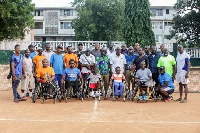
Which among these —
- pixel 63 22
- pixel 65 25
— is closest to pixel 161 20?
pixel 65 25

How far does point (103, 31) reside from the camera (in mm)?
34188

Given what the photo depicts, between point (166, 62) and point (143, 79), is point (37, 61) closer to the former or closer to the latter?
point (143, 79)

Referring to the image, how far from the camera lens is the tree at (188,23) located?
77.7 ft

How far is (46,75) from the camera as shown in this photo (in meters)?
8.95

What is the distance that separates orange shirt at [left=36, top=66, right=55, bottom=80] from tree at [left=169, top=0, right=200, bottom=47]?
17.5 m

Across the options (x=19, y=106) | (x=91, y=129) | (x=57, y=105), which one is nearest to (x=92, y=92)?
(x=57, y=105)

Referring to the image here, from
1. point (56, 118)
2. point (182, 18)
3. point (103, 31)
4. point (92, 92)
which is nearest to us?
point (56, 118)

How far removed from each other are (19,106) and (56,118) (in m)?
2.11

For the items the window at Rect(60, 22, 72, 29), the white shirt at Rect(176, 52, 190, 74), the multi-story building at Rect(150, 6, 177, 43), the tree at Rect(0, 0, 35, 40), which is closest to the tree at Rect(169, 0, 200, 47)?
the tree at Rect(0, 0, 35, 40)

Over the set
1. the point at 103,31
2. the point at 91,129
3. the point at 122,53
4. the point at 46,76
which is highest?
the point at 103,31

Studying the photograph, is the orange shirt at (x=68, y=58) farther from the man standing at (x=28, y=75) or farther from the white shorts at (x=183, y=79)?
the white shorts at (x=183, y=79)

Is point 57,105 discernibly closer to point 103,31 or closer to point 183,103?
point 183,103

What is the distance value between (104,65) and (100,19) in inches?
989

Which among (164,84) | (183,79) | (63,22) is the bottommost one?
(164,84)
